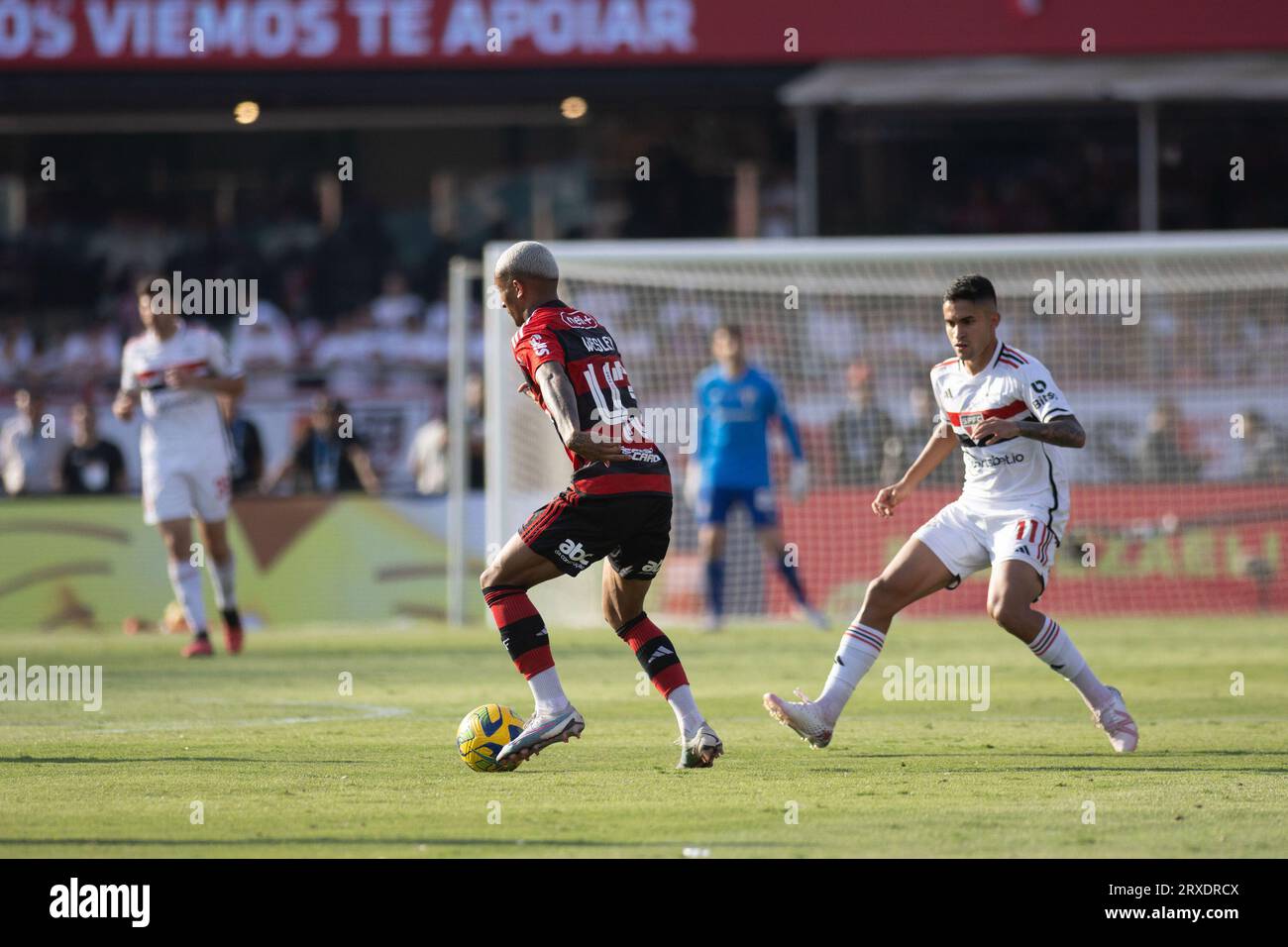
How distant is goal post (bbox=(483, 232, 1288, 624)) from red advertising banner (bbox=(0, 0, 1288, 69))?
372 cm

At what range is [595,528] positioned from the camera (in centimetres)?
759

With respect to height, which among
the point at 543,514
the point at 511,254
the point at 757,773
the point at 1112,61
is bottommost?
the point at 757,773

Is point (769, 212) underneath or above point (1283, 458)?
above

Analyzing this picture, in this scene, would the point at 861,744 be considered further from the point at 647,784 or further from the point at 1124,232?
the point at 1124,232

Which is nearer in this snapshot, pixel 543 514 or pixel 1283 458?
pixel 543 514

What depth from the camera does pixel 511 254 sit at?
771 cm

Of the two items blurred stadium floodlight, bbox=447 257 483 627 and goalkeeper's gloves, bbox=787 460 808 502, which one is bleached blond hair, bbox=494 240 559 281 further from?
blurred stadium floodlight, bbox=447 257 483 627

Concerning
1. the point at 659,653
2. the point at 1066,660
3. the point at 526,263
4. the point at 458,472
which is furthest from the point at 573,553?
the point at 458,472

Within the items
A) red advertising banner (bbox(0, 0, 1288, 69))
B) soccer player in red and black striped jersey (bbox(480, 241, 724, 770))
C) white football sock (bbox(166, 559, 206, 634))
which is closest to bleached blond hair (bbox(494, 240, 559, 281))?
soccer player in red and black striped jersey (bbox(480, 241, 724, 770))

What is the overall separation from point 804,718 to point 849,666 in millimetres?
397

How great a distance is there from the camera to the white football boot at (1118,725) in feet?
27.2

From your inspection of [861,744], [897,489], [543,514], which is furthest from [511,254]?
[861,744]

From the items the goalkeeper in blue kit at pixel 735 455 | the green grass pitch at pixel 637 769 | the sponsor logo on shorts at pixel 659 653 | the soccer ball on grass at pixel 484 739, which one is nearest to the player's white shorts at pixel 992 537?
the green grass pitch at pixel 637 769

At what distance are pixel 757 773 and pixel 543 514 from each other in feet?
4.72
